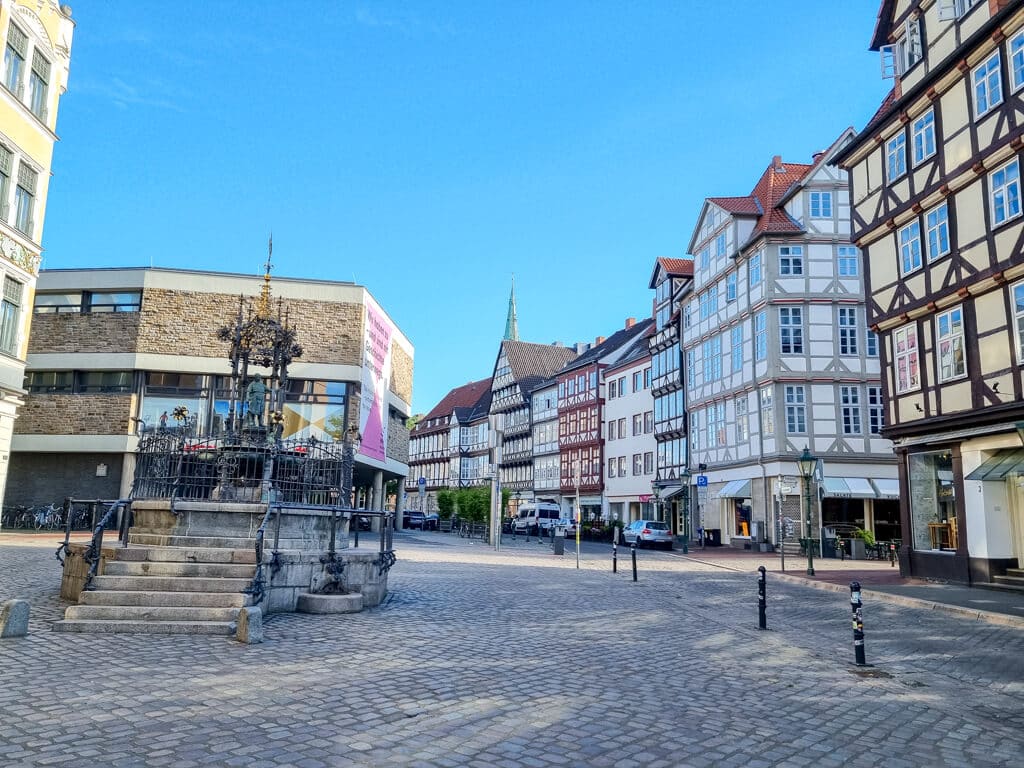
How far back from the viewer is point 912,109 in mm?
21172

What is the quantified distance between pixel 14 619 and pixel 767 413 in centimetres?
3211

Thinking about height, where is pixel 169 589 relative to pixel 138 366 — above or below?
below

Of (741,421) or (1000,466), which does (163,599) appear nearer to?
(1000,466)

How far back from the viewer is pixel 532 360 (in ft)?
261

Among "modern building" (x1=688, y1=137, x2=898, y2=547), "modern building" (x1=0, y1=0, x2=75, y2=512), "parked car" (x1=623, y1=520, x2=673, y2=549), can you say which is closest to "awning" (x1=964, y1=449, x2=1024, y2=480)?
"modern building" (x1=688, y1=137, x2=898, y2=547)

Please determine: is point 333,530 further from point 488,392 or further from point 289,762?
point 488,392

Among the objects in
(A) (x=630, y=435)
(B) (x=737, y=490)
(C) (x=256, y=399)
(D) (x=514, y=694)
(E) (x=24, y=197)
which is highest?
(E) (x=24, y=197)

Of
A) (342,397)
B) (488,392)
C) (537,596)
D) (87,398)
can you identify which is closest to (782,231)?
(342,397)

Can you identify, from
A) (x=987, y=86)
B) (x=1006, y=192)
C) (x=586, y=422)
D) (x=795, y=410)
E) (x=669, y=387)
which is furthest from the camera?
(x=586, y=422)

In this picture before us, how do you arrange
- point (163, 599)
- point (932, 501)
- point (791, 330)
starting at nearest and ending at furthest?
point (163, 599) < point (932, 501) < point (791, 330)

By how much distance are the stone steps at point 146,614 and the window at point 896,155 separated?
20226 mm

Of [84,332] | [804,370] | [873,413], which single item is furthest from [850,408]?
[84,332]

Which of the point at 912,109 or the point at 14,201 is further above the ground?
the point at 912,109

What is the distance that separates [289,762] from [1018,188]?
1865 centimetres
